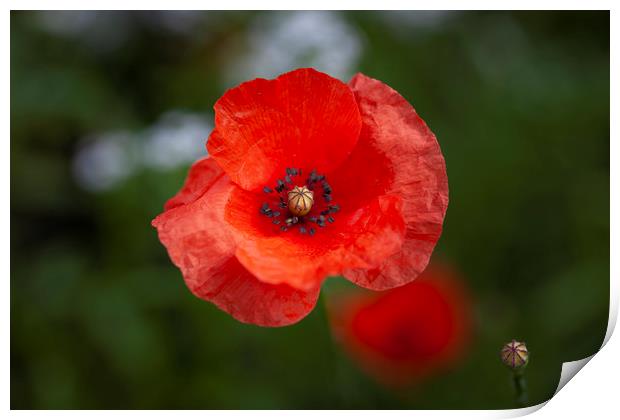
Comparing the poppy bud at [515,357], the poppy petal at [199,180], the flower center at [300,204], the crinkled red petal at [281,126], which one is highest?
the crinkled red petal at [281,126]

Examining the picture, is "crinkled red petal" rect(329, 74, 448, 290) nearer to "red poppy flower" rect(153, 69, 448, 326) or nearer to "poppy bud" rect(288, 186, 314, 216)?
"red poppy flower" rect(153, 69, 448, 326)

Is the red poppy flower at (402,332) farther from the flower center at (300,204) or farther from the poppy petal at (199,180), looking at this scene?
the poppy petal at (199,180)

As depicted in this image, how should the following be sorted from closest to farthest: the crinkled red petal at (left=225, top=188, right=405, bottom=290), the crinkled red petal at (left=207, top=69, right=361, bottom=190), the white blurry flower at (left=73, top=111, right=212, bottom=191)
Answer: the crinkled red petal at (left=225, top=188, right=405, bottom=290) < the crinkled red petal at (left=207, top=69, right=361, bottom=190) < the white blurry flower at (left=73, top=111, right=212, bottom=191)

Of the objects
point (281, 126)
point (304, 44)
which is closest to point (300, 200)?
point (281, 126)

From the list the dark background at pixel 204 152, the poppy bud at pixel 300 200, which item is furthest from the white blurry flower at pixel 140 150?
the poppy bud at pixel 300 200

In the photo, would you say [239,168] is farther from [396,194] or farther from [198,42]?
[198,42]

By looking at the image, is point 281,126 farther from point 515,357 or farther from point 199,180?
point 515,357

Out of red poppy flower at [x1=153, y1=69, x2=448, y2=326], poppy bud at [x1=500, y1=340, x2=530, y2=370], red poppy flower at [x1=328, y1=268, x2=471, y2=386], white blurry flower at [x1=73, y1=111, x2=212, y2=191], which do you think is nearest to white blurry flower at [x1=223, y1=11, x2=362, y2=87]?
white blurry flower at [x1=73, y1=111, x2=212, y2=191]
